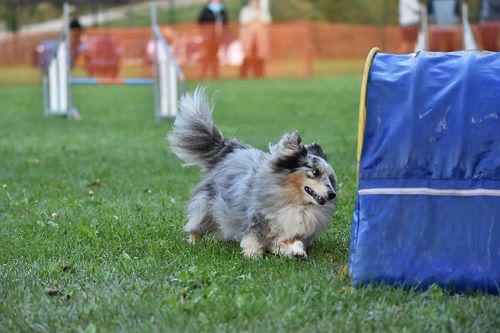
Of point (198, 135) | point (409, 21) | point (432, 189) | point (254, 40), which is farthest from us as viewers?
point (254, 40)

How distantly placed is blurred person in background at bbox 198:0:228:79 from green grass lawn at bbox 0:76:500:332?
53.9 ft

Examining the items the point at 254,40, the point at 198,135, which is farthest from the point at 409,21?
the point at 198,135

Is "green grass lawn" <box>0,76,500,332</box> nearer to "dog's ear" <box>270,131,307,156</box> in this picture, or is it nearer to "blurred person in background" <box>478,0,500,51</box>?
"dog's ear" <box>270,131,307,156</box>

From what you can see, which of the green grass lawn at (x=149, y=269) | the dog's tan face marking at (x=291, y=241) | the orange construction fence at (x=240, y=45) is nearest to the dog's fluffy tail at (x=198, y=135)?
the green grass lawn at (x=149, y=269)

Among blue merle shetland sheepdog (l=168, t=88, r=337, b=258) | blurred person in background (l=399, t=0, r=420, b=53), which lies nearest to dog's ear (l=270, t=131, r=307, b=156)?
blue merle shetland sheepdog (l=168, t=88, r=337, b=258)

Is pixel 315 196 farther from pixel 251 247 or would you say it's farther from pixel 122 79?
pixel 122 79

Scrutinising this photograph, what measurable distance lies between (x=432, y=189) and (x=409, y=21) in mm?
22755

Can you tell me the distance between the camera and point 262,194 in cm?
586

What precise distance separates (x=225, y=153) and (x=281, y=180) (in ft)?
2.90

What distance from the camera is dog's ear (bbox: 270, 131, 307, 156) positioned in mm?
5691

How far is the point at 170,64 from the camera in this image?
1548 centimetres

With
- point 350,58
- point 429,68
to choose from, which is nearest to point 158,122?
point 429,68

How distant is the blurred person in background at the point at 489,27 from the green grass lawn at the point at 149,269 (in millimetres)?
16480

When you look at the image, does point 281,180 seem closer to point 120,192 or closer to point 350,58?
point 120,192
